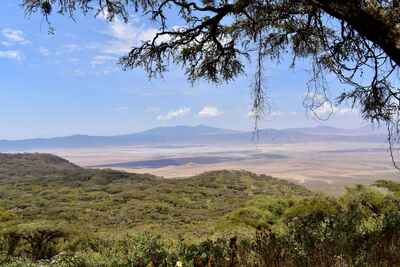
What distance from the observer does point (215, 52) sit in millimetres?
8508

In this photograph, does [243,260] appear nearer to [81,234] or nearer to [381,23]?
[381,23]

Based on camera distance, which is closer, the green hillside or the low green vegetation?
the low green vegetation

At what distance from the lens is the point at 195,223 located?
142 ft

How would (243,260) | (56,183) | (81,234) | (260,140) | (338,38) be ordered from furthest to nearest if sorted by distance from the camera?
(56,183)
(81,234)
(338,38)
(260,140)
(243,260)

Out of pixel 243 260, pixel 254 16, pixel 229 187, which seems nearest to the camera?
pixel 243 260

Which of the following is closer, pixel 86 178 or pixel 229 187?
pixel 229 187

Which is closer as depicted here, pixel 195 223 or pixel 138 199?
pixel 195 223

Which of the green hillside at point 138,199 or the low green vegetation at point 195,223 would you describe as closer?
the low green vegetation at point 195,223

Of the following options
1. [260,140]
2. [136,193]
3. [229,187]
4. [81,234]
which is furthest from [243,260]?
[229,187]

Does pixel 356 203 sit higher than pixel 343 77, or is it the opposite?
pixel 343 77

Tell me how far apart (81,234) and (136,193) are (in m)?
57.1

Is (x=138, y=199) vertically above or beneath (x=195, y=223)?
beneath

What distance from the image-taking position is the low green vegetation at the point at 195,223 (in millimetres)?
4277

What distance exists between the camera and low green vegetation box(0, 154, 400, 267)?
14.0 feet
